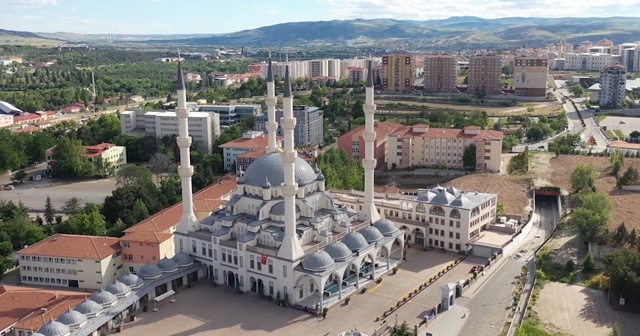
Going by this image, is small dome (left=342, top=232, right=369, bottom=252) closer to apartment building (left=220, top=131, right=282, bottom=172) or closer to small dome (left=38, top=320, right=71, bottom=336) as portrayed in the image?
small dome (left=38, top=320, right=71, bottom=336)

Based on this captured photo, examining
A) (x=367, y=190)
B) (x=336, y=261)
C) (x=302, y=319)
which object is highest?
(x=367, y=190)

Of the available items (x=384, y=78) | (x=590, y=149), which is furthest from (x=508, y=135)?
(x=384, y=78)

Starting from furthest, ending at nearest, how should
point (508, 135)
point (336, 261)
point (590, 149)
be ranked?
1. point (508, 135)
2. point (590, 149)
3. point (336, 261)

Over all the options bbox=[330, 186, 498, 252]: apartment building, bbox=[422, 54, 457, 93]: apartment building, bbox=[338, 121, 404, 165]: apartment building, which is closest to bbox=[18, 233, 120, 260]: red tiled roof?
bbox=[330, 186, 498, 252]: apartment building

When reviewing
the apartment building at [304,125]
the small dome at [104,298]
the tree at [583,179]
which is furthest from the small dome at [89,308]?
the apartment building at [304,125]

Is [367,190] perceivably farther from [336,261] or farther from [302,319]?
[302,319]

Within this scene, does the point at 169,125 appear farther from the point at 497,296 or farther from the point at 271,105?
Result: the point at 497,296
